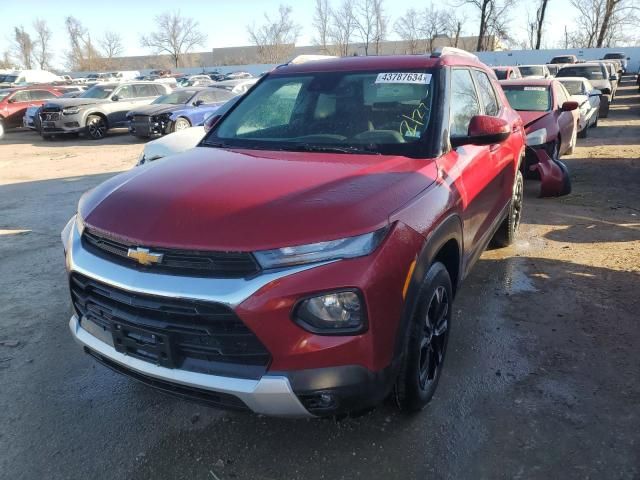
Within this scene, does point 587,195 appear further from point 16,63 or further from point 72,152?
point 16,63

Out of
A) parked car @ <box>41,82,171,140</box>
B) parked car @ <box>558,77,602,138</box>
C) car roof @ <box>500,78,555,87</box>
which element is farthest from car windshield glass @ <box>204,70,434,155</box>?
parked car @ <box>41,82,171,140</box>

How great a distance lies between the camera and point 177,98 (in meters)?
15.6

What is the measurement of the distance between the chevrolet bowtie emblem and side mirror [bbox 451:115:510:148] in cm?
187

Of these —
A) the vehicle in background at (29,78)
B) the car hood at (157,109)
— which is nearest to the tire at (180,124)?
the car hood at (157,109)

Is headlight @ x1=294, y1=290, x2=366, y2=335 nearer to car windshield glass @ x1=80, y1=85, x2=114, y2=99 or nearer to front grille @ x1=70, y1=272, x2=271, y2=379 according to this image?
front grille @ x1=70, y1=272, x2=271, y2=379

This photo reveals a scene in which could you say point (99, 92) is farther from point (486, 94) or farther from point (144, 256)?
point (144, 256)

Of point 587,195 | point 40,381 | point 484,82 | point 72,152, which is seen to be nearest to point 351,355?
point 40,381

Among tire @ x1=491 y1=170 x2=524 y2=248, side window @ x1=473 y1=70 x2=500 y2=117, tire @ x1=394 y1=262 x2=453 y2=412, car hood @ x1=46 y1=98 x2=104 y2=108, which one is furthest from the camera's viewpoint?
car hood @ x1=46 y1=98 x2=104 y2=108

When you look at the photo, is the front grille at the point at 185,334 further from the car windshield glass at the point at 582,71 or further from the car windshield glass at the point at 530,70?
the car windshield glass at the point at 582,71

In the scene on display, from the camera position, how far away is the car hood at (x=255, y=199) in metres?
2.09

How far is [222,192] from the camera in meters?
2.41

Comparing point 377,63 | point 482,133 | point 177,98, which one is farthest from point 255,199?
point 177,98

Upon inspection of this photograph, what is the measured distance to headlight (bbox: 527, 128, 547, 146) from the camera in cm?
757

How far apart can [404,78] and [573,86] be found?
38.8ft
